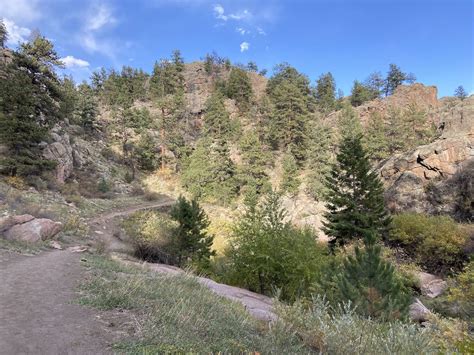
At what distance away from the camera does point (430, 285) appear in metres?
19.4

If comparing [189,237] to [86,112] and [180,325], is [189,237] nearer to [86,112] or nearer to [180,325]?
[180,325]

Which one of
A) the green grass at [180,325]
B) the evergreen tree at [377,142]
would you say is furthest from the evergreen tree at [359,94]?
the green grass at [180,325]

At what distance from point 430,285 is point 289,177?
2461 centimetres

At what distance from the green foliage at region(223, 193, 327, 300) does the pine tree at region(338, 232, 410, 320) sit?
5.07 m

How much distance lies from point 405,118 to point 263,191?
2980 centimetres

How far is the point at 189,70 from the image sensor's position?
93312 millimetres

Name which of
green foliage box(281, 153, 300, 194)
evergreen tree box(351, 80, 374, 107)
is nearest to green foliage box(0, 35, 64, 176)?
green foliage box(281, 153, 300, 194)

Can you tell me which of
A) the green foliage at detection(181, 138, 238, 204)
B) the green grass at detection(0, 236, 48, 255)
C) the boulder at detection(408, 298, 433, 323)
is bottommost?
the boulder at detection(408, 298, 433, 323)

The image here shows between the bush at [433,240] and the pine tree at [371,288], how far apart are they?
17.1 meters

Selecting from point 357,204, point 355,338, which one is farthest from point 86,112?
point 355,338

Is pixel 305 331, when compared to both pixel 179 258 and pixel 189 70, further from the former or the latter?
pixel 189 70

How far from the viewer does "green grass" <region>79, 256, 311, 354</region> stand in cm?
391

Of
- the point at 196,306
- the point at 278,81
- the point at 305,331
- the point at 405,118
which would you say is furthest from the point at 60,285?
the point at 278,81

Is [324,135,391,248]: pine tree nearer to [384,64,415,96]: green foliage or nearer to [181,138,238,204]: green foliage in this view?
[181,138,238,204]: green foliage
